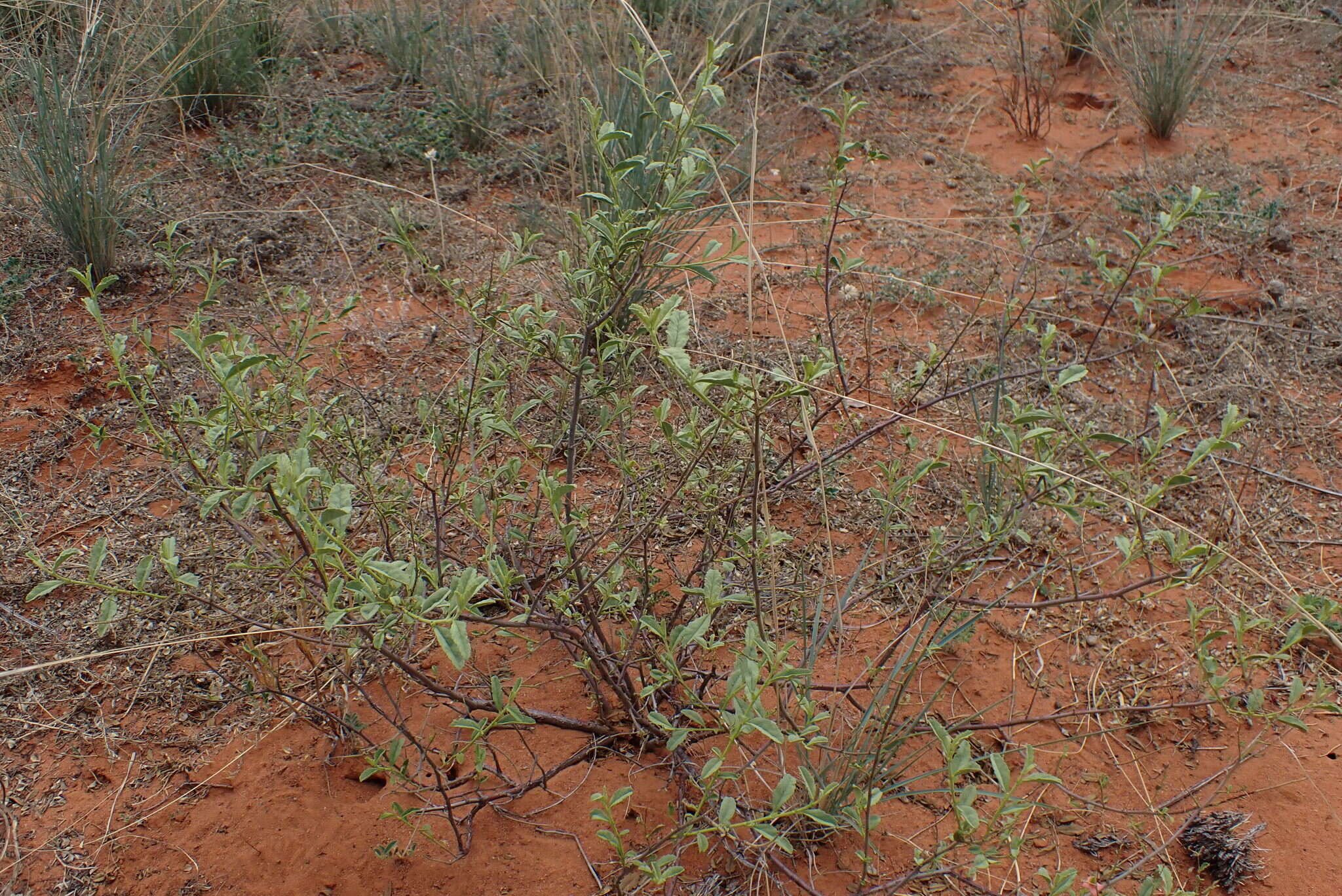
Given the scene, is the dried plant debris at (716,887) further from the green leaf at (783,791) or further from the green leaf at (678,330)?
the green leaf at (678,330)

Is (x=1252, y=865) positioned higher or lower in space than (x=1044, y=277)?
lower

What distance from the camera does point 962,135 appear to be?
4.61 m

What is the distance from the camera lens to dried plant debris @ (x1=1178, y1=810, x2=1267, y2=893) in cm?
186

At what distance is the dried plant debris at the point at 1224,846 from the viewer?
1.86m

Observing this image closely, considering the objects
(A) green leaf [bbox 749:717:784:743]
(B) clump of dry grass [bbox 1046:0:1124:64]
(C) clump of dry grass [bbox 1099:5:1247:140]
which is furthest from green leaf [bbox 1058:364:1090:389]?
(B) clump of dry grass [bbox 1046:0:1124:64]

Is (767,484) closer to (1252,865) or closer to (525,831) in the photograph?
(525,831)

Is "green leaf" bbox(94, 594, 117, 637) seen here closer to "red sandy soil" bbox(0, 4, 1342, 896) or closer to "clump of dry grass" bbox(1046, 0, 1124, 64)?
"red sandy soil" bbox(0, 4, 1342, 896)

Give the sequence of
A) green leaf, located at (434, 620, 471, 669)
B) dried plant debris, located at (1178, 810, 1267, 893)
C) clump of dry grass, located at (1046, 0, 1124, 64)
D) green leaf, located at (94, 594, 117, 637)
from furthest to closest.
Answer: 1. clump of dry grass, located at (1046, 0, 1124, 64)
2. dried plant debris, located at (1178, 810, 1267, 893)
3. green leaf, located at (94, 594, 117, 637)
4. green leaf, located at (434, 620, 471, 669)

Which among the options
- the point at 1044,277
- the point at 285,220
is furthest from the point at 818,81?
the point at 285,220

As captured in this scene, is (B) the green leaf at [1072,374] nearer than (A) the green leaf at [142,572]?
No

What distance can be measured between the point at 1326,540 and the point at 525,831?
2.17 metres

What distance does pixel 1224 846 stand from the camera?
A: 6.14 ft

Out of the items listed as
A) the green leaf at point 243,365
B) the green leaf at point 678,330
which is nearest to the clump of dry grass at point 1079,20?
the green leaf at point 678,330

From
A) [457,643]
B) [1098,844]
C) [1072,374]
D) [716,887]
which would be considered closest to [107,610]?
[457,643]
